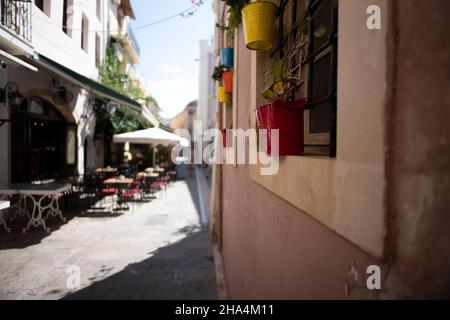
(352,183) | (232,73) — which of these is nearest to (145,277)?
(232,73)

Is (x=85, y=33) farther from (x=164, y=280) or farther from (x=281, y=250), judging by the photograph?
(x=281, y=250)

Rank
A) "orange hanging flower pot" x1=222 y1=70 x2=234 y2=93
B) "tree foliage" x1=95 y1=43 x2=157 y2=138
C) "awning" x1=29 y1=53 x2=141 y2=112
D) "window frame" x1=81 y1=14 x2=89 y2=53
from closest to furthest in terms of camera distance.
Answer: "orange hanging flower pot" x1=222 y1=70 x2=234 y2=93, "awning" x1=29 y1=53 x2=141 y2=112, "window frame" x1=81 y1=14 x2=89 y2=53, "tree foliage" x1=95 y1=43 x2=157 y2=138

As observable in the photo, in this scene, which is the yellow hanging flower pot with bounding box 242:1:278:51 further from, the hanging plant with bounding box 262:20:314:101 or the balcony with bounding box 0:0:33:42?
the balcony with bounding box 0:0:33:42

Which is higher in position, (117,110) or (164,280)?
(117,110)

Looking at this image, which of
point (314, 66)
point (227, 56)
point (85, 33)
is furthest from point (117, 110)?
point (314, 66)

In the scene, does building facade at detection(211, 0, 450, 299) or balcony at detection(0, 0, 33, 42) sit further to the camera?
balcony at detection(0, 0, 33, 42)

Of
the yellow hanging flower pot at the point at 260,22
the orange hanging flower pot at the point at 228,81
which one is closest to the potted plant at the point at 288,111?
the yellow hanging flower pot at the point at 260,22

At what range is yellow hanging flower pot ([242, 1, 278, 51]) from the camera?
2.15 metres

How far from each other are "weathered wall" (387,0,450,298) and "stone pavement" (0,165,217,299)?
11.3 ft

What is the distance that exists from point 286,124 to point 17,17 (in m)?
8.29

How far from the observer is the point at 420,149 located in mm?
740

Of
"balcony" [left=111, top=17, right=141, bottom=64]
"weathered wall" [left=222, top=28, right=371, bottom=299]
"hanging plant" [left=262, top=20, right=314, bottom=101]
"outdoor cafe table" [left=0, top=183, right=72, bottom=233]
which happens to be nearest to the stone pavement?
"outdoor cafe table" [left=0, top=183, right=72, bottom=233]

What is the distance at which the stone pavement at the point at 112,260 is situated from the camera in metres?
4.09
